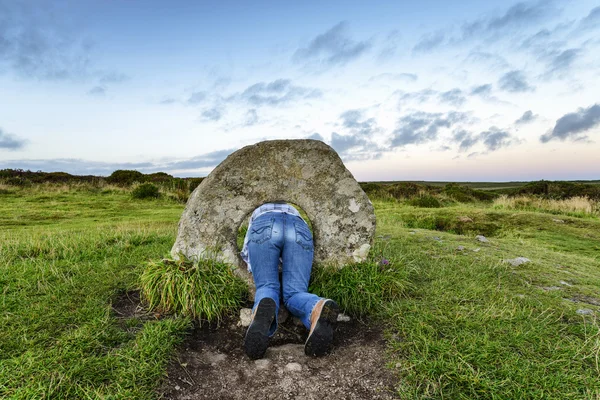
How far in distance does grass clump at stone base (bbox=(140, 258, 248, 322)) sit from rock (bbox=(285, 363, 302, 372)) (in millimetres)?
1207

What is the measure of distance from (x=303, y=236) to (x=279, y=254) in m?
0.38

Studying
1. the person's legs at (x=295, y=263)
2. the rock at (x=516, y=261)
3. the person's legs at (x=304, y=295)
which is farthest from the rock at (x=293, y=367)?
the rock at (x=516, y=261)

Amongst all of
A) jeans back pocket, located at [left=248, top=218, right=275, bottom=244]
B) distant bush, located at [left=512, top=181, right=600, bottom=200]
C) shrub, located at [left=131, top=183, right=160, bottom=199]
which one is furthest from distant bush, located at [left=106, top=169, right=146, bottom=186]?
distant bush, located at [left=512, top=181, right=600, bottom=200]

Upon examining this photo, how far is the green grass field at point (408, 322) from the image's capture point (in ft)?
10.0

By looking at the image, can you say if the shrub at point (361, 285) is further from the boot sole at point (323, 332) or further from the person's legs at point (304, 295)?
the boot sole at point (323, 332)

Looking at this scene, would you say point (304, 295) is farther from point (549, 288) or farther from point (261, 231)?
point (549, 288)

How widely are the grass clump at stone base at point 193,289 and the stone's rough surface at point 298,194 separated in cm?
36

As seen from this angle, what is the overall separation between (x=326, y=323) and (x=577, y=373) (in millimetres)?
2246

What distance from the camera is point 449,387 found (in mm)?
3090

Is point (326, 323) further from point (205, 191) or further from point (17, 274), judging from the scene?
point (17, 274)

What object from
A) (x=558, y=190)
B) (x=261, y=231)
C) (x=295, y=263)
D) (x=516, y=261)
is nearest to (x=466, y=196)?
(x=558, y=190)

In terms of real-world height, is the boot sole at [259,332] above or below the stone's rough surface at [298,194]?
below

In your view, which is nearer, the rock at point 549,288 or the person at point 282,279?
the person at point 282,279

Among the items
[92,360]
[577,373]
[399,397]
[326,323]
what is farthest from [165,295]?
[577,373]
